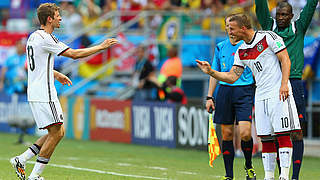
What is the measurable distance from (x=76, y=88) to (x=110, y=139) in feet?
8.81

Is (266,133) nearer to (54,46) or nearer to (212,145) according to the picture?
(212,145)

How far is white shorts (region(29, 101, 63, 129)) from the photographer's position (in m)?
9.02

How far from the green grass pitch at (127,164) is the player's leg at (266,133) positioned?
1798 millimetres

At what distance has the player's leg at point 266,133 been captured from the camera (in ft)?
29.5

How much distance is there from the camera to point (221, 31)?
2002 centimetres

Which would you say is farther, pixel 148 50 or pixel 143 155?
pixel 148 50

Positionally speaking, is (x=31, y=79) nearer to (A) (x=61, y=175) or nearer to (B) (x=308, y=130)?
(A) (x=61, y=175)

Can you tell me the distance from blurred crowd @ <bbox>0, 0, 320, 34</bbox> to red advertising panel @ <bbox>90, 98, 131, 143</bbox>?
2994 millimetres

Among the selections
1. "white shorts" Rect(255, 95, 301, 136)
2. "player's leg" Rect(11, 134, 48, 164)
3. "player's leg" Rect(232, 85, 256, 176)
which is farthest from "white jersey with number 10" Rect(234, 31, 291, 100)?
"player's leg" Rect(11, 134, 48, 164)

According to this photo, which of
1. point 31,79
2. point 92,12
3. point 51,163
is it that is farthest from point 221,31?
point 31,79

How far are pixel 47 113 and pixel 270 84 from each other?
2789 millimetres

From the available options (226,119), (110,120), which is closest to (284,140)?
(226,119)

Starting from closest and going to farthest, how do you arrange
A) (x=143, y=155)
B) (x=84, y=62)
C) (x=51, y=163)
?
(x=51, y=163), (x=143, y=155), (x=84, y=62)

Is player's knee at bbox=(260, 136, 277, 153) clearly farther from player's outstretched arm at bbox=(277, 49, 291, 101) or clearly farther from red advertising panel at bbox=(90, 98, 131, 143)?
red advertising panel at bbox=(90, 98, 131, 143)
